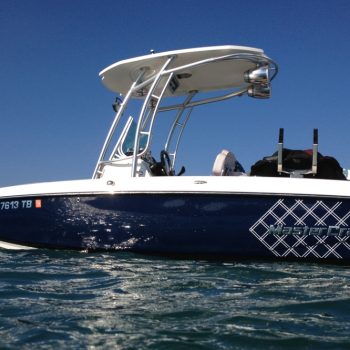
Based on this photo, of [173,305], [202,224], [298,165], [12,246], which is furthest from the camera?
[12,246]

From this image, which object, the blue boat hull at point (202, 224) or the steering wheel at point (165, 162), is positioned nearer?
the blue boat hull at point (202, 224)

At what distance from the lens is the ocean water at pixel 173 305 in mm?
2412

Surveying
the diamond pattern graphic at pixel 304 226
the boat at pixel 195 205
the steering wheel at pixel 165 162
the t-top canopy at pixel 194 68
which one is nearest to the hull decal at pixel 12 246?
the boat at pixel 195 205

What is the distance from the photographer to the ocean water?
7.91 ft

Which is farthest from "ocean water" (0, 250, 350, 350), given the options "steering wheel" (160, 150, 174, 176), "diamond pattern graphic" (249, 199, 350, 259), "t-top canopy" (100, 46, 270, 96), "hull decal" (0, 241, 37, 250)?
"t-top canopy" (100, 46, 270, 96)

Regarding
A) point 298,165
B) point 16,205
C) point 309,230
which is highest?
point 298,165

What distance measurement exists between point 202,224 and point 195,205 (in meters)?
0.21

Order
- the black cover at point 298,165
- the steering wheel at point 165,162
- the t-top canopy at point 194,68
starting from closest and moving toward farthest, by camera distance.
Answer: the black cover at point 298,165 → the t-top canopy at point 194,68 → the steering wheel at point 165,162

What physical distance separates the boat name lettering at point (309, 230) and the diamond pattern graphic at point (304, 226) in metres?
0.01

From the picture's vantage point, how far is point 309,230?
504cm

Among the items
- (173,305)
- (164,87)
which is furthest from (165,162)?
(173,305)

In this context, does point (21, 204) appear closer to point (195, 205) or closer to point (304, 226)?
point (195, 205)

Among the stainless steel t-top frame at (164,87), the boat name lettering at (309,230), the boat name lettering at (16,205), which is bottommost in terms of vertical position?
the boat name lettering at (309,230)

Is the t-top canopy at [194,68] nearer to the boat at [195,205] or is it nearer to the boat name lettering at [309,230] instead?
the boat at [195,205]
